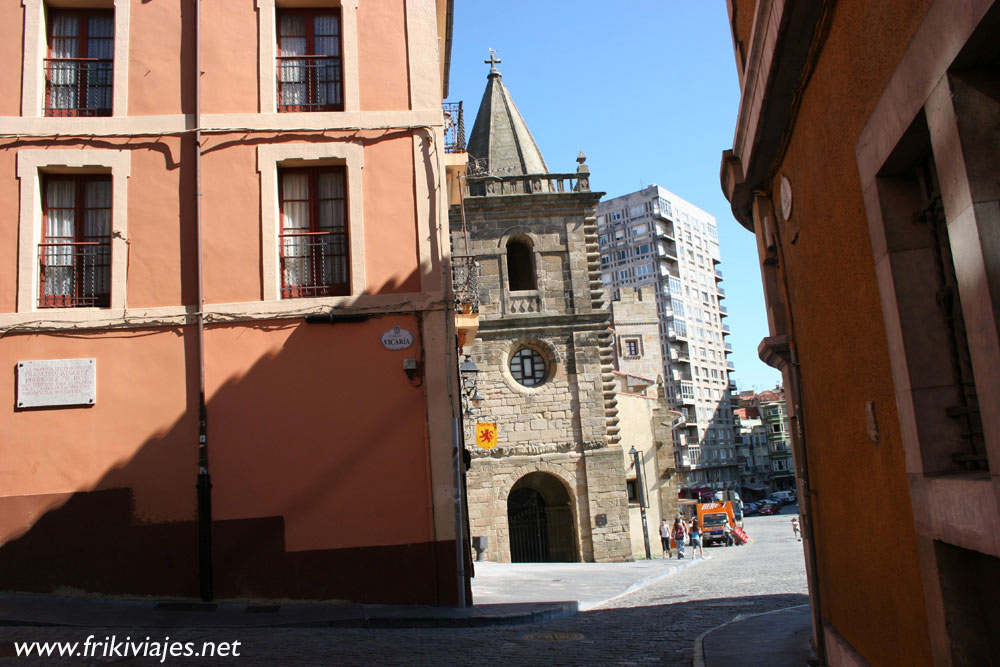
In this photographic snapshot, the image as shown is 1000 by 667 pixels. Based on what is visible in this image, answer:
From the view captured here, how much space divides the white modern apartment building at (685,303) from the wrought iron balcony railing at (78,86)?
71.7 meters

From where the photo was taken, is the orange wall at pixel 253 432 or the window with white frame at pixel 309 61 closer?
the orange wall at pixel 253 432

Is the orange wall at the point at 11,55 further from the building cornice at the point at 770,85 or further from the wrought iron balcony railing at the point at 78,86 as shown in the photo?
the building cornice at the point at 770,85

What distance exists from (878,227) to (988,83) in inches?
42.9

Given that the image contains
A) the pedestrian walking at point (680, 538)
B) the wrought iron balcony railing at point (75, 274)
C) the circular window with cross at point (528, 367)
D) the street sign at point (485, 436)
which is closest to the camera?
the wrought iron balcony railing at point (75, 274)

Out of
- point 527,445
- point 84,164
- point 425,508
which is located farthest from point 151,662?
point 527,445

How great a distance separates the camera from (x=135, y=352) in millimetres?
11242

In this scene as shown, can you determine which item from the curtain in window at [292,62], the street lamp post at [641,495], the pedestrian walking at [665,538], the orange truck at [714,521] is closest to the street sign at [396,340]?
the curtain in window at [292,62]

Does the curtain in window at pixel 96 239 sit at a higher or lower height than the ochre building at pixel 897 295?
higher

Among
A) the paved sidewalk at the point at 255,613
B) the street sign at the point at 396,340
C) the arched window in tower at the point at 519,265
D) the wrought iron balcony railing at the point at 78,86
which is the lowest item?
the paved sidewalk at the point at 255,613

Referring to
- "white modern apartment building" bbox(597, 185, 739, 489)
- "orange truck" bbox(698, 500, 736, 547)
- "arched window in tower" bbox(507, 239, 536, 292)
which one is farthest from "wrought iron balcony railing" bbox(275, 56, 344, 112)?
"white modern apartment building" bbox(597, 185, 739, 489)

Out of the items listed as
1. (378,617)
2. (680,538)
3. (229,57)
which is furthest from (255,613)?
(680,538)

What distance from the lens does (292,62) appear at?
12.5 m

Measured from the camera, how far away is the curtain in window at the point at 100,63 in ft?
39.5

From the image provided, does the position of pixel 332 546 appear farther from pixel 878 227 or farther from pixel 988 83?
pixel 988 83
